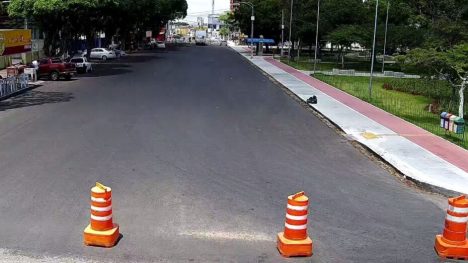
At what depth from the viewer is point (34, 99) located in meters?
25.7

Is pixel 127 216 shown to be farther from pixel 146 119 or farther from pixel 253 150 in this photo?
pixel 146 119

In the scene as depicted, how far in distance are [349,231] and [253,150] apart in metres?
6.49

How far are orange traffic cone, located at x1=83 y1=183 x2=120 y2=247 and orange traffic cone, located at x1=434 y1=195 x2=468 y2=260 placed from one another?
4.71 meters

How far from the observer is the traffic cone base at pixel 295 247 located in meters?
7.64

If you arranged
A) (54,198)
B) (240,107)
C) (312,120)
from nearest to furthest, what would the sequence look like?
(54,198)
(312,120)
(240,107)

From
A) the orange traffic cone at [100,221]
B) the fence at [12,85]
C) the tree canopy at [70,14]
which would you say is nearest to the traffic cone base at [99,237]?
the orange traffic cone at [100,221]

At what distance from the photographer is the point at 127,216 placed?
9.27 metres

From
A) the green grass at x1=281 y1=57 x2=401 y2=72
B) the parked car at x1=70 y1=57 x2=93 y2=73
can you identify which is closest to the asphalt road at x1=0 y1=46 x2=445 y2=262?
the parked car at x1=70 y1=57 x2=93 y2=73

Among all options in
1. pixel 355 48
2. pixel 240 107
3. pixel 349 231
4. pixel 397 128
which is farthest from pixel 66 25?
pixel 355 48

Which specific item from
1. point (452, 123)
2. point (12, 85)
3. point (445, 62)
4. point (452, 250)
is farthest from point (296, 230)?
point (12, 85)

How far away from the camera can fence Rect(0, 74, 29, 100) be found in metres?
26.2

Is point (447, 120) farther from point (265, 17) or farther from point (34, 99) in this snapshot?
point (265, 17)

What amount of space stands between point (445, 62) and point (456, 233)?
14.9 m

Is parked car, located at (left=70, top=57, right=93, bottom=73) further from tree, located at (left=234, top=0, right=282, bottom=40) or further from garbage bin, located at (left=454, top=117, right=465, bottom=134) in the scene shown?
tree, located at (left=234, top=0, right=282, bottom=40)
